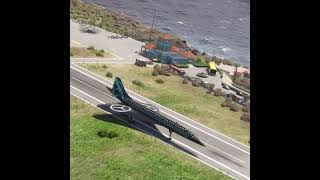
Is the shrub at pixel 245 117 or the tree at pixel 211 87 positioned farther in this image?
the tree at pixel 211 87

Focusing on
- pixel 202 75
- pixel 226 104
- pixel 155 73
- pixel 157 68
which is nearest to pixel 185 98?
pixel 226 104

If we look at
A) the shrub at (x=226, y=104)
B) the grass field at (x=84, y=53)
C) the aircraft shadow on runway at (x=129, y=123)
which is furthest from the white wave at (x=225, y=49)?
the aircraft shadow on runway at (x=129, y=123)

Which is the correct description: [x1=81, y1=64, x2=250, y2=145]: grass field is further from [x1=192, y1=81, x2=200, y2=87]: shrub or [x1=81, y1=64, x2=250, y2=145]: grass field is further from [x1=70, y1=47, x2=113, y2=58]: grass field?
[x1=70, y1=47, x2=113, y2=58]: grass field

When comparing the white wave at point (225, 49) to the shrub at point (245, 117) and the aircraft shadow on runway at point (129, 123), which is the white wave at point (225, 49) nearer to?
the shrub at point (245, 117)

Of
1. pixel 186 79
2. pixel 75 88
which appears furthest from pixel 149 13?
pixel 75 88
